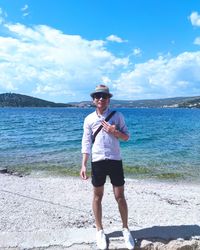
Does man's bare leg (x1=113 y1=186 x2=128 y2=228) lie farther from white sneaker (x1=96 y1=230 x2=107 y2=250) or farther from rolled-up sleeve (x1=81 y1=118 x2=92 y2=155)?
rolled-up sleeve (x1=81 y1=118 x2=92 y2=155)

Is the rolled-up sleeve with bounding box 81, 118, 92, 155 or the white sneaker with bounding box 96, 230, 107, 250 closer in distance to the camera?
the white sneaker with bounding box 96, 230, 107, 250

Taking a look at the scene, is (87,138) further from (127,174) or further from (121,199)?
(127,174)

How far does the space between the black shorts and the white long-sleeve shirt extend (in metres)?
0.08

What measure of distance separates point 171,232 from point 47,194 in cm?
532

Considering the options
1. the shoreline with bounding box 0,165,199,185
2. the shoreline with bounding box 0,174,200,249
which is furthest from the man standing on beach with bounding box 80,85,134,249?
the shoreline with bounding box 0,165,199,185

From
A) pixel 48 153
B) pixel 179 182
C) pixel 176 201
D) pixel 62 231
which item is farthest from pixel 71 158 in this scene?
pixel 62 231

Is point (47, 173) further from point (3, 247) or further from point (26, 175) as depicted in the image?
point (3, 247)

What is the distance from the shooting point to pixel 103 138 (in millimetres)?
5918

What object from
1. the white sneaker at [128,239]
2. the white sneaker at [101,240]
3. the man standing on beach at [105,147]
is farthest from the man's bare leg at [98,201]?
the white sneaker at [128,239]

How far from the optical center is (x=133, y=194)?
36.3 feet

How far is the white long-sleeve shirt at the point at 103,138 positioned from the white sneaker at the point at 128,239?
1247 millimetres

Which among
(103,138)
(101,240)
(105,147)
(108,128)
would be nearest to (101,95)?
(108,128)

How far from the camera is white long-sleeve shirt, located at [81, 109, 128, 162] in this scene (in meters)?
5.90

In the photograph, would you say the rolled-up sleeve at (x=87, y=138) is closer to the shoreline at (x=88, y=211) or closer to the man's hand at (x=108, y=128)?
the man's hand at (x=108, y=128)
